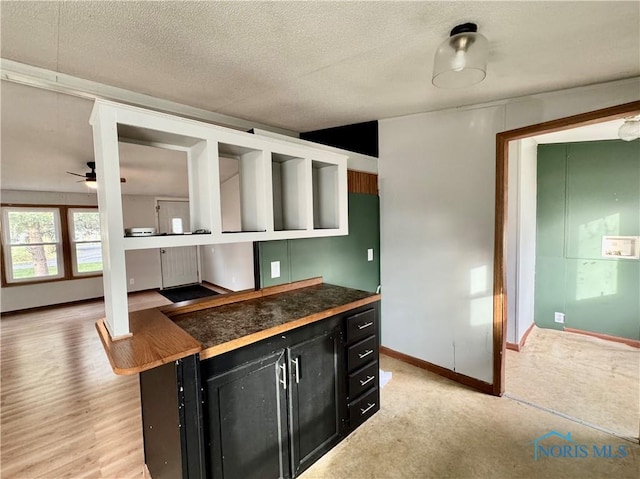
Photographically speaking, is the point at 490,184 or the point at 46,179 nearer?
the point at 490,184

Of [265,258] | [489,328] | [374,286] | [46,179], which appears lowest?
[489,328]

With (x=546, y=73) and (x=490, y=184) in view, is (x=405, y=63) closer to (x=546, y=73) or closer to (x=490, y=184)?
(x=546, y=73)

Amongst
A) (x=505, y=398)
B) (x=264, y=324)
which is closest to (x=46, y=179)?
(x=264, y=324)

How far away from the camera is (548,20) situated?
4.16ft

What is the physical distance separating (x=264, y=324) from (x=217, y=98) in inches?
63.6

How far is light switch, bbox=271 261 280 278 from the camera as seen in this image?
223 centimetres

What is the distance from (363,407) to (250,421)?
0.99 metres

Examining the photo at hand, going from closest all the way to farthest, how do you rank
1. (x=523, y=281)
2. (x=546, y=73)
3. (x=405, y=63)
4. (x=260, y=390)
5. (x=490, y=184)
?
(x=260, y=390) < (x=405, y=63) < (x=546, y=73) < (x=490, y=184) < (x=523, y=281)

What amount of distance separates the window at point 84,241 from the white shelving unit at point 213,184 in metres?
5.19

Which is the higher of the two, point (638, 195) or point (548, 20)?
point (548, 20)

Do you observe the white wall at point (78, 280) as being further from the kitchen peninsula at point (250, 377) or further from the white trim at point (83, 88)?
the kitchen peninsula at point (250, 377)

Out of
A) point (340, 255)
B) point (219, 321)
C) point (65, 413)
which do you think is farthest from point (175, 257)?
point (219, 321)

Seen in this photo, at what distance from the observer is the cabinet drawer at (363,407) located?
2.02 m

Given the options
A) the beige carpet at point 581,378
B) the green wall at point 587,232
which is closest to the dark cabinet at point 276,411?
the beige carpet at point 581,378
